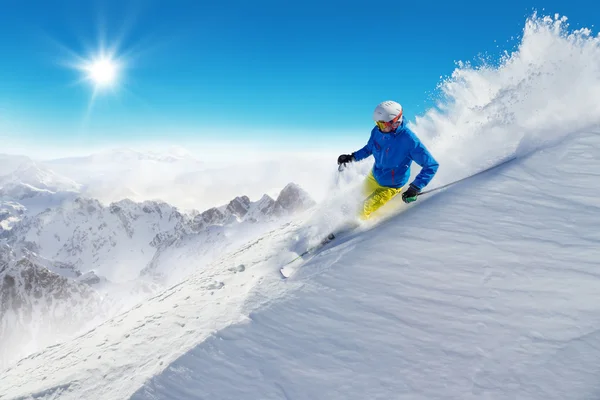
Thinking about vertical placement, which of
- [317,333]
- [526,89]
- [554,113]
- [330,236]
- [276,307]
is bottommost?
[317,333]

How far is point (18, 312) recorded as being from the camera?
191m

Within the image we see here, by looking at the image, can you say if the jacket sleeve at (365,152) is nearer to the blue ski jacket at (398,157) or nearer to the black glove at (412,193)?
the blue ski jacket at (398,157)

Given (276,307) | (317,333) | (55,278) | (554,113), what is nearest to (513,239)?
(317,333)

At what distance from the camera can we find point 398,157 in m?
7.19

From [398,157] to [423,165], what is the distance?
25.1 inches

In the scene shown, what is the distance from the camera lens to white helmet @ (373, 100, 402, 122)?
663cm

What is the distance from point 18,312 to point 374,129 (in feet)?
807

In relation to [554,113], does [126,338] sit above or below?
below

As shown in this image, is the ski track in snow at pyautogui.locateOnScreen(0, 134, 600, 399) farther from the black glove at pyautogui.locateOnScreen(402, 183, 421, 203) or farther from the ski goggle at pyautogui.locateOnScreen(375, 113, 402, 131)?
the ski goggle at pyautogui.locateOnScreen(375, 113, 402, 131)

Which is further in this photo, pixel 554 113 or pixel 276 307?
pixel 554 113

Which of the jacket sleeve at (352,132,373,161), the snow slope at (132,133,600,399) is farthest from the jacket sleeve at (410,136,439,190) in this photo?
the jacket sleeve at (352,132,373,161)

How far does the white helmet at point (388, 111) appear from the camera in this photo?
663 centimetres

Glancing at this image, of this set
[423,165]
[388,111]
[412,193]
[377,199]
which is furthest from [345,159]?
[412,193]

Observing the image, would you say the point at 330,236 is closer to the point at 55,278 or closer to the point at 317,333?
the point at 317,333
